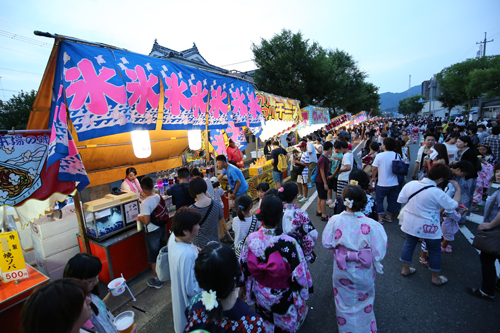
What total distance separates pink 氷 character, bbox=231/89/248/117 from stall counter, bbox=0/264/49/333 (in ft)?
16.6

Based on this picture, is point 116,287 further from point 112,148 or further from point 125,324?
point 112,148

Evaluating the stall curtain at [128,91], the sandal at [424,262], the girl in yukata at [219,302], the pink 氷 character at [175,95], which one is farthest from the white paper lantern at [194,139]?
the sandal at [424,262]

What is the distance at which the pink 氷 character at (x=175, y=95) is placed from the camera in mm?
4152

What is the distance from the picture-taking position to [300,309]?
2363mm

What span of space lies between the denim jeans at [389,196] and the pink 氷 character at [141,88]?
525 centimetres

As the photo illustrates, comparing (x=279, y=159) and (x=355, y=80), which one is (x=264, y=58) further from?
(x=355, y=80)

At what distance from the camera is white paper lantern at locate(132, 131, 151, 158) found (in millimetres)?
3930

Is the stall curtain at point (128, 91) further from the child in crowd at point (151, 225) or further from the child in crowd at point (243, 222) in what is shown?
the child in crowd at point (243, 222)

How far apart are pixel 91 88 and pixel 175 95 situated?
155 centimetres

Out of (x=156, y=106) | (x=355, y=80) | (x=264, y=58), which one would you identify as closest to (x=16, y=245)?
(x=156, y=106)

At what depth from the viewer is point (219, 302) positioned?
1.44 m

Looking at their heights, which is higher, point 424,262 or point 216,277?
point 216,277

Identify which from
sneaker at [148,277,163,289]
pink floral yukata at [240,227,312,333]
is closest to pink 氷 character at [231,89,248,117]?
sneaker at [148,277,163,289]

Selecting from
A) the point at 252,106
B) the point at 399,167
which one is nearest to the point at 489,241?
the point at 399,167
